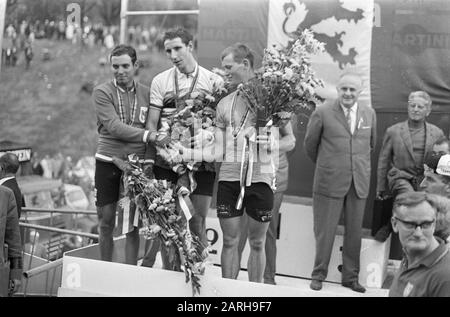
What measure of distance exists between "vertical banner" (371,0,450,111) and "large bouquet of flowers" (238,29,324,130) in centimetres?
162

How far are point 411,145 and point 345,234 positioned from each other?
90 cm

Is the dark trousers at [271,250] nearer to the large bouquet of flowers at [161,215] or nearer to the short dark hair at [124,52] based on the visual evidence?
the large bouquet of flowers at [161,215]

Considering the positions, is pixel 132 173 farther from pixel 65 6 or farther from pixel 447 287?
pixel 65 6

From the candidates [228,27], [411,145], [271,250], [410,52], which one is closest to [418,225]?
[271,250]

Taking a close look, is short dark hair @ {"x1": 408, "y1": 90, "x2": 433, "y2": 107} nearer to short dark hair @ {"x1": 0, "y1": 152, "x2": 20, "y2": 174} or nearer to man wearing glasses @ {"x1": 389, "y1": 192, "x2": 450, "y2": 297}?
man wearing glasses @ {"x1": 389, "y1": 192, "x2": 450, "y2": 297}

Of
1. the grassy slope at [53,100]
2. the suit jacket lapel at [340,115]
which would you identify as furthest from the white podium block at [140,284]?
the grassy slope at [53,100]

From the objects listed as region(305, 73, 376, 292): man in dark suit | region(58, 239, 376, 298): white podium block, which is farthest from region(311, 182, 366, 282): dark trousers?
region(58, 239, 376, 298): white podium block

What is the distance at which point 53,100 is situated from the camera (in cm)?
851

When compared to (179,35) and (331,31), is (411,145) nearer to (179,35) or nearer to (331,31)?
(331,31)

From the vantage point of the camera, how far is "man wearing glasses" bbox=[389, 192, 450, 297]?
260 cm

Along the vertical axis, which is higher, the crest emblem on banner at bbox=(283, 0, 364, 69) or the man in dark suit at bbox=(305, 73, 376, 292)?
the crest emblem on banner at bbox=(283, 0, 364, 69)

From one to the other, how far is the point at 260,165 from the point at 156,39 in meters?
3.51

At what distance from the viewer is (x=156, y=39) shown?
7223 mm
